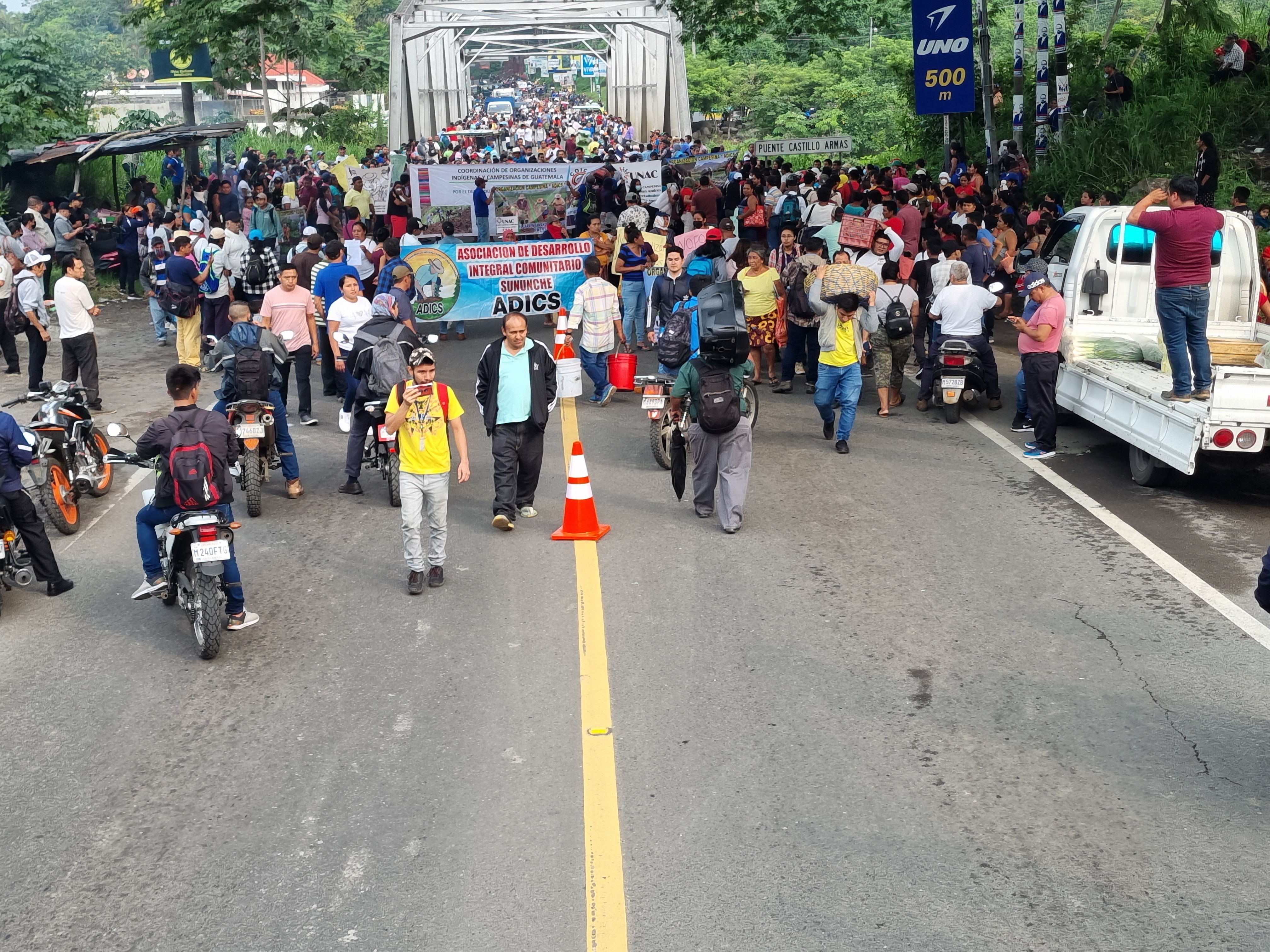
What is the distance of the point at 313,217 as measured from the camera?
27.4 metres

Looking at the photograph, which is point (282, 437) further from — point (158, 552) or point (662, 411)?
point (662, 411)

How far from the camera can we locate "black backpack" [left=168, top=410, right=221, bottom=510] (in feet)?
26.1

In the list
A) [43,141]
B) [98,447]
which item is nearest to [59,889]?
[98,447]

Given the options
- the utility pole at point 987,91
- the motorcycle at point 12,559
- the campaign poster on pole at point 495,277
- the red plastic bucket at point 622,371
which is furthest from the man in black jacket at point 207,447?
the utility pole at point 987,91

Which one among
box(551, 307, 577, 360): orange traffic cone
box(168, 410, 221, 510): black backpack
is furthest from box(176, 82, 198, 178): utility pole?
box(168, 410, 221, 510): black backpack

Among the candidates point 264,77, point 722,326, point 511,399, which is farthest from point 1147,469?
point 264,77

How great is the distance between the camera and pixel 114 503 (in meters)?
11.5

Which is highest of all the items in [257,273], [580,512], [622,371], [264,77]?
[264,77]

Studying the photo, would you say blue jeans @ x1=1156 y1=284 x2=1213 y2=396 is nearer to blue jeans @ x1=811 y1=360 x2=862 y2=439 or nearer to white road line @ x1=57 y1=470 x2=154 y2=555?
blue jeans @ x1=811 y1=360 x2=862 y2=439

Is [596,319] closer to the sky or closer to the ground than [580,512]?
closer to the sky

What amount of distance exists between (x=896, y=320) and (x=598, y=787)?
8348mm

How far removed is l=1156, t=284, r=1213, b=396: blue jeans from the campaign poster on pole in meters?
8.61

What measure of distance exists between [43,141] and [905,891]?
98.7ft

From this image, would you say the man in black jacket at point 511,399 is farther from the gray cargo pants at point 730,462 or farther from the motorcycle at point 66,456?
the motorcycle at point 66,456
